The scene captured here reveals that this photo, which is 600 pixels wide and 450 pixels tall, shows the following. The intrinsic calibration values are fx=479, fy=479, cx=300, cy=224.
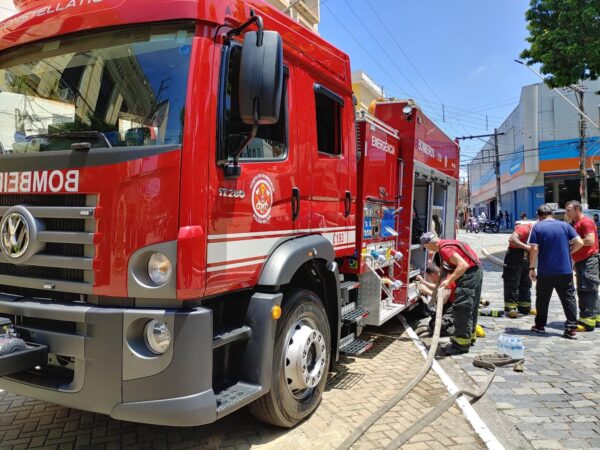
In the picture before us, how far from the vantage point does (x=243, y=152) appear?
124 inches

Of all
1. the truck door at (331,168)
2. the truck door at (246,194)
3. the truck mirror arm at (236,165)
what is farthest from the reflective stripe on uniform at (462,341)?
the truck mirror arm at (236,165)

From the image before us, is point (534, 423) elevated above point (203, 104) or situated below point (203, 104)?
below

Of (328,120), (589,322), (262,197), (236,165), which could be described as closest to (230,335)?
(262,197)

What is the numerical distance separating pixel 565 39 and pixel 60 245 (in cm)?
1412

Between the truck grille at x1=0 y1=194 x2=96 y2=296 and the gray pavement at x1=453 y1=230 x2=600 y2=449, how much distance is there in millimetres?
3190

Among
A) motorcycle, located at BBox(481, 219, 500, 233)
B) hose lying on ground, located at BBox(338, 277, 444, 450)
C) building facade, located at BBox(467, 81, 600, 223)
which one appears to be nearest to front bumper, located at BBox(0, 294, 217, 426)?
hose lying on ground, located at BBox(338, 277, 444, 450)

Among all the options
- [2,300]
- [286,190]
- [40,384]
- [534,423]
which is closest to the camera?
[40,384]

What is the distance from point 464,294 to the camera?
579cm

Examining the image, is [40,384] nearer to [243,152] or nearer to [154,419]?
[154,419]

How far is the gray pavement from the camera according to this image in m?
3.67

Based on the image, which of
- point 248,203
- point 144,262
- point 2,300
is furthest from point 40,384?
point 248,203

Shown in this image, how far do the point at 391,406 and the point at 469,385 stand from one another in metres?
1.19

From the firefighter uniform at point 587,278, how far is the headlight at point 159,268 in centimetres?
646

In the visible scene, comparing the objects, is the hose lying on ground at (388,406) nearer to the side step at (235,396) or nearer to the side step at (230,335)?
the side step at (235,396)
